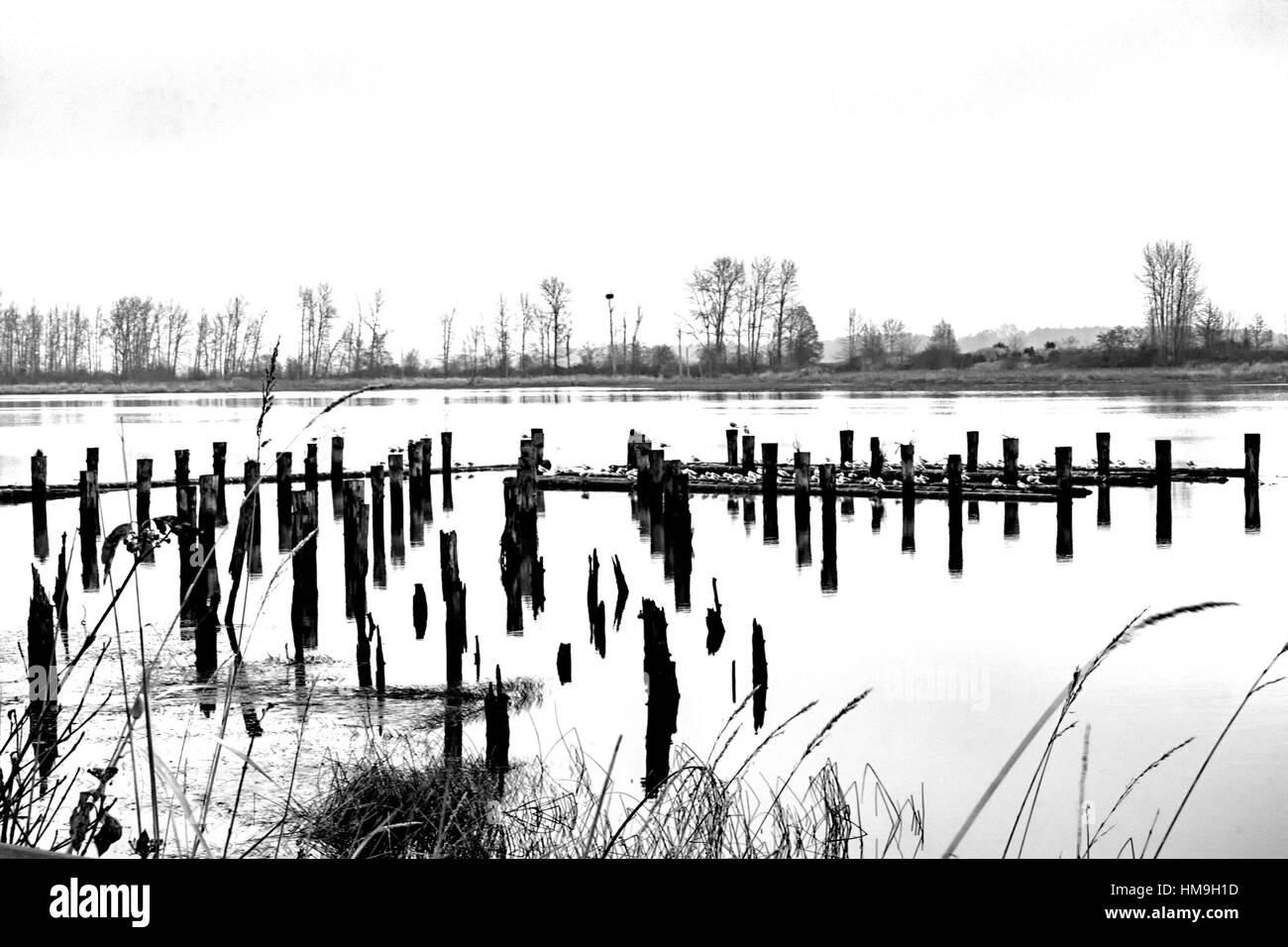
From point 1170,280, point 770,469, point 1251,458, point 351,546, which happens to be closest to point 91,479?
point 351,546

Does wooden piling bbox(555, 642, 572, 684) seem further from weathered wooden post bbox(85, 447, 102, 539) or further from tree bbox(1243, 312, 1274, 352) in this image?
tree bbox(1243, 312, 1274, 352)

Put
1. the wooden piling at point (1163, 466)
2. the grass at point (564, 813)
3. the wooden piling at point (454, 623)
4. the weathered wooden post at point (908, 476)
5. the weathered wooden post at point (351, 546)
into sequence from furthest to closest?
1. the weathered wooden post at point (908, 476)
2. the wooden piling at point (1163, 466)
3. the weathered wooden post at point (351, 546)
4. the wooden piling at point (454, 623)
5. the grass at point (564, 813)

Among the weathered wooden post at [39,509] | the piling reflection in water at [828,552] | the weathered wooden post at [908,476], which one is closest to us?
the piling reflection in water at [828,552]

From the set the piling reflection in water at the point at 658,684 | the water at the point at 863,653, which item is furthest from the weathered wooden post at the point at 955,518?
the piling reflection in water at the point at 658,684

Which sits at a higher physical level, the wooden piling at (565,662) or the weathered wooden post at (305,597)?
the weathered wooden post at (305,597)

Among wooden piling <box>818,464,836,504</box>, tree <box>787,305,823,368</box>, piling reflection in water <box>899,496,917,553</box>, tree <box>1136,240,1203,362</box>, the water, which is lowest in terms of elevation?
the water

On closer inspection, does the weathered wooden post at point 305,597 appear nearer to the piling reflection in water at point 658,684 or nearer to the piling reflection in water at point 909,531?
the piling reflection in water at point 658,684

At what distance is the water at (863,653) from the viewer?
7.61 m

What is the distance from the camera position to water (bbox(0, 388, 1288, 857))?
25.0 feet

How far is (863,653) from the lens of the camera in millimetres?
12078

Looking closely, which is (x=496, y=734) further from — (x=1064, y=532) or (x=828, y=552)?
(x=1064, y=532)

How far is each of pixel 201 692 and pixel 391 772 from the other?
3.29 metres

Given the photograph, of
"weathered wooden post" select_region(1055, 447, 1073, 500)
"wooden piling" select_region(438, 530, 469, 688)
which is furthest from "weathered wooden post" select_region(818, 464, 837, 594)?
"wooden piling" select_region(438, 530, 469, 688)

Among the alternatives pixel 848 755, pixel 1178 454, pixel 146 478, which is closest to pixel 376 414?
pixel 1178 454
